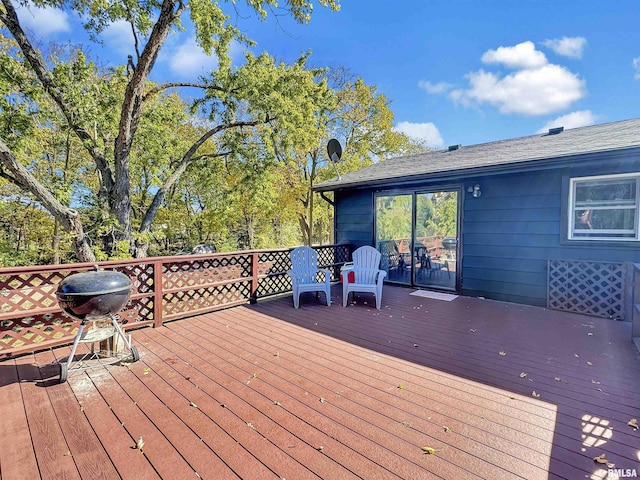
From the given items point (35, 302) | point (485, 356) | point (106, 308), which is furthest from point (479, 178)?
point (35, 302)

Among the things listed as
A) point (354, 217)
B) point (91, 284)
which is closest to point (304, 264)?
point (354, 217)

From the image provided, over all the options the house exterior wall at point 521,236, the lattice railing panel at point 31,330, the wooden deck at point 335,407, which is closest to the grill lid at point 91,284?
the wooden deck at point 335,407

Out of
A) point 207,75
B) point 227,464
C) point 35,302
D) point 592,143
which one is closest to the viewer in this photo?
point 227,464

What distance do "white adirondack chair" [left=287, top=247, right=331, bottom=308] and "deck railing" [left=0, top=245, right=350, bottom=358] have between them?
58 cm

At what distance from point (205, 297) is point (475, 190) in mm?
4723

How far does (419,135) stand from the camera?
17.0 metres

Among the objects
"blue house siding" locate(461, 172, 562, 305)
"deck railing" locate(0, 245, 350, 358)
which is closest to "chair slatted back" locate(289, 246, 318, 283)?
"deck railing" locate(0, 245, 350, 358)

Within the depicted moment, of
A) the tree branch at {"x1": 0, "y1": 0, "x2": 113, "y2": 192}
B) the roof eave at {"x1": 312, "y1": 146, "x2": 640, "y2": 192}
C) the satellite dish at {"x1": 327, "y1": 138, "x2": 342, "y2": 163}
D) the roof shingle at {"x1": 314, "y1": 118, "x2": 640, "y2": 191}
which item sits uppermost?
the tree branch at {"x1": 0, "y1": 0, "x2": 113, "y2": 192}

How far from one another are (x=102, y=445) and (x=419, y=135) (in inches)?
706

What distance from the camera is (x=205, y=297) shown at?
469cm

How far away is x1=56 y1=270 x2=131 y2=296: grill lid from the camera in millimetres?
2518

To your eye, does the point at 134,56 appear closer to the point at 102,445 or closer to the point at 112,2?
the point at 112,2

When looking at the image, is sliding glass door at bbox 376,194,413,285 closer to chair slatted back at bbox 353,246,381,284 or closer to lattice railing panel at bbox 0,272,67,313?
chair slatted back at bbox 353,246,381,284

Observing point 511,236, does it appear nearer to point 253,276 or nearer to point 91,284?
point 253,276
